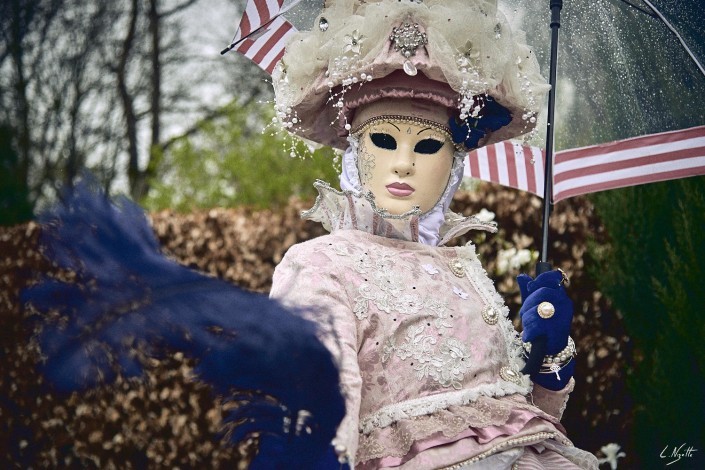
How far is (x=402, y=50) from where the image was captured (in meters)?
2.27

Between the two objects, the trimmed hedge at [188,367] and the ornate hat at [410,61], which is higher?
the ornate hat at [410,61]

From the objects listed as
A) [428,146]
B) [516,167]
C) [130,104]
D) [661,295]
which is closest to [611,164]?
[516,167]

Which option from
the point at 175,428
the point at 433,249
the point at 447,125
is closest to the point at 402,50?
the point at 447,125

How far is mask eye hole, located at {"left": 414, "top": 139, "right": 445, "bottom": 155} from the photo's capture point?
2436 mm

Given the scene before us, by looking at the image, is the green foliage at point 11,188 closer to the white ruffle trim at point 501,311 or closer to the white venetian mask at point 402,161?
the white venetian mask at point 402,161

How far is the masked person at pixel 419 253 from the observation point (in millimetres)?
1987

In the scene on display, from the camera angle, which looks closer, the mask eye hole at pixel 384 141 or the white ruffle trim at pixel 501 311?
the white ruffle trim at pixel 501 311

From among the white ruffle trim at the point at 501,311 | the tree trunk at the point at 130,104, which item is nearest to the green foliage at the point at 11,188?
the tree trunk at the point at 130,104

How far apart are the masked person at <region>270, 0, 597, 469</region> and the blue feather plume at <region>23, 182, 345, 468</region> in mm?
203

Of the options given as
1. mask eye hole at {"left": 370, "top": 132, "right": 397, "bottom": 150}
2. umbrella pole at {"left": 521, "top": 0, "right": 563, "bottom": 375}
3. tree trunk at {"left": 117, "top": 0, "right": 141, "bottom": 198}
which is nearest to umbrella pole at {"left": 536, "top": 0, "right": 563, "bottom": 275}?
umbrella pole at {"left": 521, "top": 0, "right": 563, "bottom": 375}

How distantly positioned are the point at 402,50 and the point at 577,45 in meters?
0.97

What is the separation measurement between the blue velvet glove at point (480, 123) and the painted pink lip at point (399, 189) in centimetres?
24

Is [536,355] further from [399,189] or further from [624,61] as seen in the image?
[624,61]

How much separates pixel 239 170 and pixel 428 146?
6394 mm
